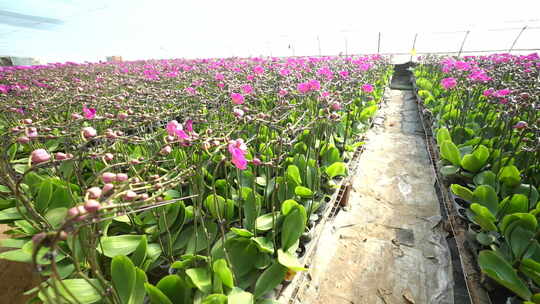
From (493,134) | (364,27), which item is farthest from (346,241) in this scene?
(364,27)

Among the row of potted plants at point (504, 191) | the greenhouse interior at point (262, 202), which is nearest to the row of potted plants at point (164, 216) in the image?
the greenhouse interior at point (262, 202)

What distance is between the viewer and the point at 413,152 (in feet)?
8.44

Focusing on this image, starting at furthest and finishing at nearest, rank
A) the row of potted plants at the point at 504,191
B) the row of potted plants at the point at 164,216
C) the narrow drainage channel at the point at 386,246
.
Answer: the narrow drainage channel at the point at 386,246
the row of potted plants at the point at 504,191
the row of potted plants at the point at 164,216

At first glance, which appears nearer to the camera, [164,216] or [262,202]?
[164,216]

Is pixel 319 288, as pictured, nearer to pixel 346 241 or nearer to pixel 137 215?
pixel 346 241

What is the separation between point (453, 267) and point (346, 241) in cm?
53

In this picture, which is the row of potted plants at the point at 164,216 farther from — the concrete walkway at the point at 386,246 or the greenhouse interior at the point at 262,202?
Answer: the concrete walkway at the point at 386,246

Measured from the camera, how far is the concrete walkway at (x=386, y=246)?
1195mm

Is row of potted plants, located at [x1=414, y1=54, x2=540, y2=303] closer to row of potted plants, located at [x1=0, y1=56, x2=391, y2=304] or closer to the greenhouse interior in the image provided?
the greenhouse interior

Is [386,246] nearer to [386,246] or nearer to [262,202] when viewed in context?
[386,246]

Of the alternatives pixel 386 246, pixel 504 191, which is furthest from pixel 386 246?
pixel 504 191

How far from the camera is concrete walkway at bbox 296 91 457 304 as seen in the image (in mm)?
1195

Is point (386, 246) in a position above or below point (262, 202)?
below

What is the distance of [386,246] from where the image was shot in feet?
4.78
